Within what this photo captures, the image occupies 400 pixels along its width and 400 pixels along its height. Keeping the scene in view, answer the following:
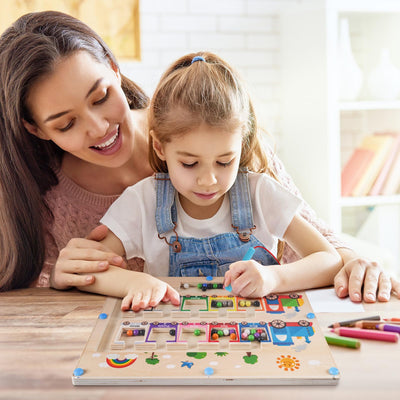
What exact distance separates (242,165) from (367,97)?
5.74 feet

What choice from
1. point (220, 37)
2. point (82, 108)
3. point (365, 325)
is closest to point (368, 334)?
point (365, 325)

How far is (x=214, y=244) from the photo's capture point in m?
1.30

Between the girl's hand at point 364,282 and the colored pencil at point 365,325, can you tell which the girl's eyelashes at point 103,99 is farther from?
the colored pencil at point 365,325

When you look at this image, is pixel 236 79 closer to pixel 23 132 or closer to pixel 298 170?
pixel 23 132

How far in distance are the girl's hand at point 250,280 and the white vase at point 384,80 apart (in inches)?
80.1

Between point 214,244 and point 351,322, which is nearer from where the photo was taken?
point 351,322

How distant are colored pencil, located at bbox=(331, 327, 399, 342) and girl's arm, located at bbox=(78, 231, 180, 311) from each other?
Result: 295 mm

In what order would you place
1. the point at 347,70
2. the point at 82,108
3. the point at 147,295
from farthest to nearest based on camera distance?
the point at 347,70 < the point at 82,108 < the point at 147,295

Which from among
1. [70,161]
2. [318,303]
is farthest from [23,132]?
[318,303]

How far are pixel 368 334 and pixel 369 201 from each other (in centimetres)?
212

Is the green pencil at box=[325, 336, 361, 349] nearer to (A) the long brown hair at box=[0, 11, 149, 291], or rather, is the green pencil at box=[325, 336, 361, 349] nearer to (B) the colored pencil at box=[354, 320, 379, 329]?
(B) the colored pencil at box=[354, 320, 379, 329]

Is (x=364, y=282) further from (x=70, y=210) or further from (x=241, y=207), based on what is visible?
(x=70, y=210)

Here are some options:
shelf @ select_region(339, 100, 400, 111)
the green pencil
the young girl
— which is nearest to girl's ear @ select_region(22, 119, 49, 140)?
the young girl

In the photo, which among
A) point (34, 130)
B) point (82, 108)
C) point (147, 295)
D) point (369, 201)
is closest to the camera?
point (147, 295)
